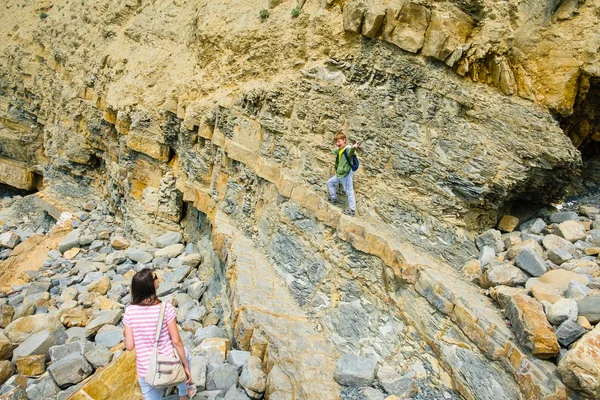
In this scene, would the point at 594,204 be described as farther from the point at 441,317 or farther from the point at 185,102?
the point at 185,102

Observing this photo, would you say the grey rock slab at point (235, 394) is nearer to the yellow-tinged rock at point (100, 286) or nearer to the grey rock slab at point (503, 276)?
the grey rock slab at point (503, 276)

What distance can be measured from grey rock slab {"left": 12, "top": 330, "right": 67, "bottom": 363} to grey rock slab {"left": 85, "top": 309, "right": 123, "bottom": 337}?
471 mm

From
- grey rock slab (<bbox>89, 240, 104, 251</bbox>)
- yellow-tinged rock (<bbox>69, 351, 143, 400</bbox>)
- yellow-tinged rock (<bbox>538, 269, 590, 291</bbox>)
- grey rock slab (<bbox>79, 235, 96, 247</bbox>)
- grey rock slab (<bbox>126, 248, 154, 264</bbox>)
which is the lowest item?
grey rock slab (<bbox>79, 235, 96, 247</bbox>)

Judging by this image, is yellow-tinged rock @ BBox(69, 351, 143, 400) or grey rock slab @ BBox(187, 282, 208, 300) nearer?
yellow-tinged rock @ BBox(69, 351, 143, 400)

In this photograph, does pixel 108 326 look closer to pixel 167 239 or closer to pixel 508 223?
pixel 167 239

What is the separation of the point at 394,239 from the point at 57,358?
4943 millimetres

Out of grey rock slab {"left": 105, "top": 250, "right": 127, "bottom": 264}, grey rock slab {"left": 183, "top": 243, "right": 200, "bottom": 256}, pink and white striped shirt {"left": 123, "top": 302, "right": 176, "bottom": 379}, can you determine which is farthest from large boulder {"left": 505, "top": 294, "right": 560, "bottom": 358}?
grey rock slab {"left": 105, "top": 250, "right": 127, "bottom": 264}

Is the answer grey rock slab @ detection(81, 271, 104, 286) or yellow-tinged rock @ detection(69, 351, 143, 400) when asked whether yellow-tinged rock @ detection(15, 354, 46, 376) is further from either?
grey rock slab @ detection(81, 271, 104, 286)

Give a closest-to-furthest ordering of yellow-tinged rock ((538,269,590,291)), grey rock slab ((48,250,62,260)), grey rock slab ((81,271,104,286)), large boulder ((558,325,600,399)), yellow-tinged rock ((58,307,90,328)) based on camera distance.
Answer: large boulder ((558,325,600,399)), yellow-tinged rock ((538,269,590,291)), yellow-tinged rock ((58,307,90,328)), grey rock slab ((81,271,104,286)), grey rock slab ((48,250,62,260))

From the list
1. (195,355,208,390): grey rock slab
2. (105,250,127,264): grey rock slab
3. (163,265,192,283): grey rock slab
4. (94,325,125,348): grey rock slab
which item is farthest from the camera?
(105,250,127,264): grey rock slab

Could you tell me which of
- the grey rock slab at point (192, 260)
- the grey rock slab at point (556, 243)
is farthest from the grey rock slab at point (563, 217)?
the grey rock slab at point (192, 260)

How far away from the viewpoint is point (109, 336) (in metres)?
5.82

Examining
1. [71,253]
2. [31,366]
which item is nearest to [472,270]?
[31,366]

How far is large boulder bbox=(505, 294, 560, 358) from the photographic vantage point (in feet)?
9.82
